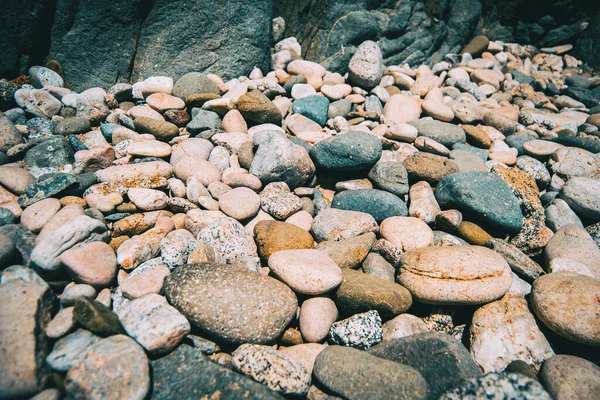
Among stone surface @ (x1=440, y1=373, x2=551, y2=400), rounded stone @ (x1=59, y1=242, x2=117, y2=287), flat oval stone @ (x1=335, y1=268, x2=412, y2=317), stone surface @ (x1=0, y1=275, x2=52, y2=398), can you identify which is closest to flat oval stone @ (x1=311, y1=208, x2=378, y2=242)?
flat oval stone @ (x1=335, y1=268, x2=412, y2=317)

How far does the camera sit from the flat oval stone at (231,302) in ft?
7.68

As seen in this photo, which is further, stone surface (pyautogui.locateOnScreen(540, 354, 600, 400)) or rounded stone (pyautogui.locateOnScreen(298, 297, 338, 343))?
rounded stone (pyautogui.locateOnScreen(298, 297, 338, 343))

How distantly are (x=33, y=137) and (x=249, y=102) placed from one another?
2.94 m

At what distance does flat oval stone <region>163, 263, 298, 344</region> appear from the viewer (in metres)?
2.34

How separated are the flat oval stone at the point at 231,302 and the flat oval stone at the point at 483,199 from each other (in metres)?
2.40

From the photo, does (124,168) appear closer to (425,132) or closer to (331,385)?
(331,385)

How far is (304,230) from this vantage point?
3375 millimetres

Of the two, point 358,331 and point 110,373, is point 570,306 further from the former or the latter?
point 110,373

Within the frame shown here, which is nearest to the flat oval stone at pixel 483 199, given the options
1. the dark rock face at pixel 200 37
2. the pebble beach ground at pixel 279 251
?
the pebble beach ground at pixel 279 251

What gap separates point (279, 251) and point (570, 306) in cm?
245

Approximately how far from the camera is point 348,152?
397 centimetres

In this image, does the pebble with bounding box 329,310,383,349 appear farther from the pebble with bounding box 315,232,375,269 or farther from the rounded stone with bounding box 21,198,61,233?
the rounded stone with bounding box 21,198,61,233

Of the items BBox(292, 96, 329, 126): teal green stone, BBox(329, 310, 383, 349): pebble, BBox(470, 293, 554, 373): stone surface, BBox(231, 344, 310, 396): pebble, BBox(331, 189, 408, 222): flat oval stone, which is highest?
BBox(292, 96, 329, 126): teal green stone

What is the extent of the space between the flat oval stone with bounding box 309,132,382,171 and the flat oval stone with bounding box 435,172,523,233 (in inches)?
38.4
